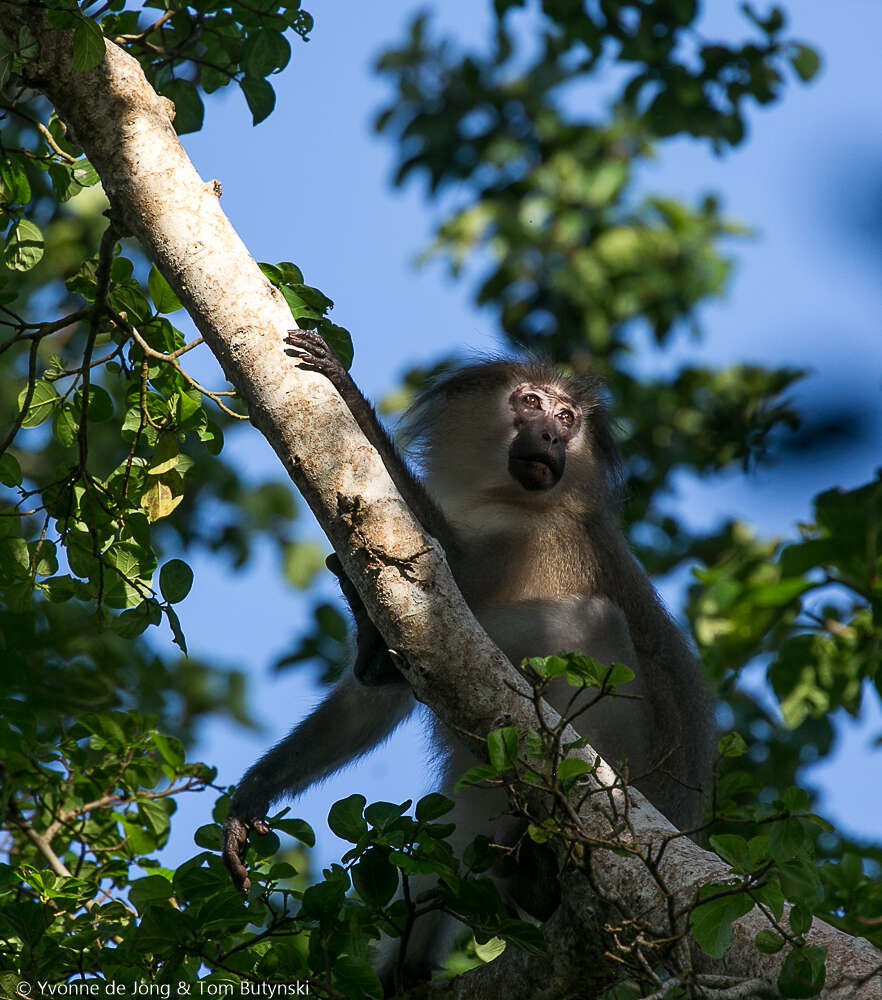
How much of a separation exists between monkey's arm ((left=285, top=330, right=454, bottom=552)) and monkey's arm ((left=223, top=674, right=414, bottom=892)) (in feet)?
3.13

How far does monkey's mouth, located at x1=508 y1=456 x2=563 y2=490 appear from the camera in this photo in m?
5.41

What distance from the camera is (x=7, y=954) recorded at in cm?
314

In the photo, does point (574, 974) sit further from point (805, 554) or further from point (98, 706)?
point (98, 706)

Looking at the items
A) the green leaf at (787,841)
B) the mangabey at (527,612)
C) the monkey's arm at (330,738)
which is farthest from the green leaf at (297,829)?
the monkey's arm at (330,738)

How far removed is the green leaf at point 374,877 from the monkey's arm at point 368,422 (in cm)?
95

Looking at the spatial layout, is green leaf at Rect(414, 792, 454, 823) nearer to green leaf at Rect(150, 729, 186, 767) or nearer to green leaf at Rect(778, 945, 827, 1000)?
green leaf at Rect(778, 945, 827, 1000)

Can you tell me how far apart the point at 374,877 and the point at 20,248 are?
2101 millimetres

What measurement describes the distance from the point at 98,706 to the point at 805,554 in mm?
2714

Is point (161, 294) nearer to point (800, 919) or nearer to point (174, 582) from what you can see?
point (174, 582)

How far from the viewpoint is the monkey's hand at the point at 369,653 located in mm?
3914

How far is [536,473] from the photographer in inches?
213

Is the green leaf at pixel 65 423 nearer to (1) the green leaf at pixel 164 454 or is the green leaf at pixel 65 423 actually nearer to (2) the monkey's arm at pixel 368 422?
(1) the green leaf at pixel 164 454

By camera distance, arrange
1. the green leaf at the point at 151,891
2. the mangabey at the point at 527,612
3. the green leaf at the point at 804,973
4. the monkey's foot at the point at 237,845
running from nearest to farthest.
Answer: the green leaf at the point at 804,973, the green leaf at the point at 151,891, the monkey's foot at the point at 237,845, the mangabey at the point at 527,612

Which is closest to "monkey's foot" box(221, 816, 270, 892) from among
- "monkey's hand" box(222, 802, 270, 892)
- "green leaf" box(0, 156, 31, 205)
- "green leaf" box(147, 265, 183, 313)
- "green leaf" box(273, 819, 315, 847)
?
"monkey's hand" box(222, 802, 270, 892)
